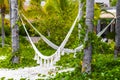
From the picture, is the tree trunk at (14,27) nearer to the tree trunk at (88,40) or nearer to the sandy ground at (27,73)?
the sandy ground at (27,73)

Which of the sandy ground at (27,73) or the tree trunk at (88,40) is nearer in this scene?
the tree trunk at (88,40)

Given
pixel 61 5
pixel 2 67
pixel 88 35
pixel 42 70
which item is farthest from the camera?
pixel 61 5

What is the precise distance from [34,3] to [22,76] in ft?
31.9

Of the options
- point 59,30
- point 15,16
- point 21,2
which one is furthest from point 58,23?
point 15,16

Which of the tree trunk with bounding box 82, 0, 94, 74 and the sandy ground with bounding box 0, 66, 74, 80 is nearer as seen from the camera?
the tree trunk with bounding box 82, 0, 94, 74

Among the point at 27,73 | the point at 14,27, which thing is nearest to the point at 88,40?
the point at 27,73

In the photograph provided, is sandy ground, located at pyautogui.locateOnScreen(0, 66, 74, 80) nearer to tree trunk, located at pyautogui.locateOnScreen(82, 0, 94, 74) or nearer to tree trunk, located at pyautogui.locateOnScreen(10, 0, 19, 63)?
tree trunk, located at pyautogui.locateOnScreen(10, 0, 19, 63)

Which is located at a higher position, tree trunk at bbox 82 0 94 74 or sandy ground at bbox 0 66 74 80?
tree trunk at bbox 82 0 94 74

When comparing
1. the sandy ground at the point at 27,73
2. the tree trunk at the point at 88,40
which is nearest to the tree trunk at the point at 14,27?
the sandy ground at the point at 27,73

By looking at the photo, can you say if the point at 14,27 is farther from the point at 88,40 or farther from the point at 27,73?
the point at 88,40

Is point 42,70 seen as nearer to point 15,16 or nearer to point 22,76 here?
point 22,76

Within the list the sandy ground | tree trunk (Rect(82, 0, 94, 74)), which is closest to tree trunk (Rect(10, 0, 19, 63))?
the sandy ground

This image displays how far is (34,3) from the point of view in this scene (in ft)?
64.3

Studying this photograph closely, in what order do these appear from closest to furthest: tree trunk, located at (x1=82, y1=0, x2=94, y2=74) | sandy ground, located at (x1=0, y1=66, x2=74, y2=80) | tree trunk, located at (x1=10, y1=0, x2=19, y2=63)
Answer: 1. tree trunk, located at (x1=82, y1=0, x2=94, y2=74)
2. sandy ground, located at (x1=0, y1=66, x2=74, y2=80)
3. tree trunk, located at (x1=10, y1=0, x2=19, y2=63)
